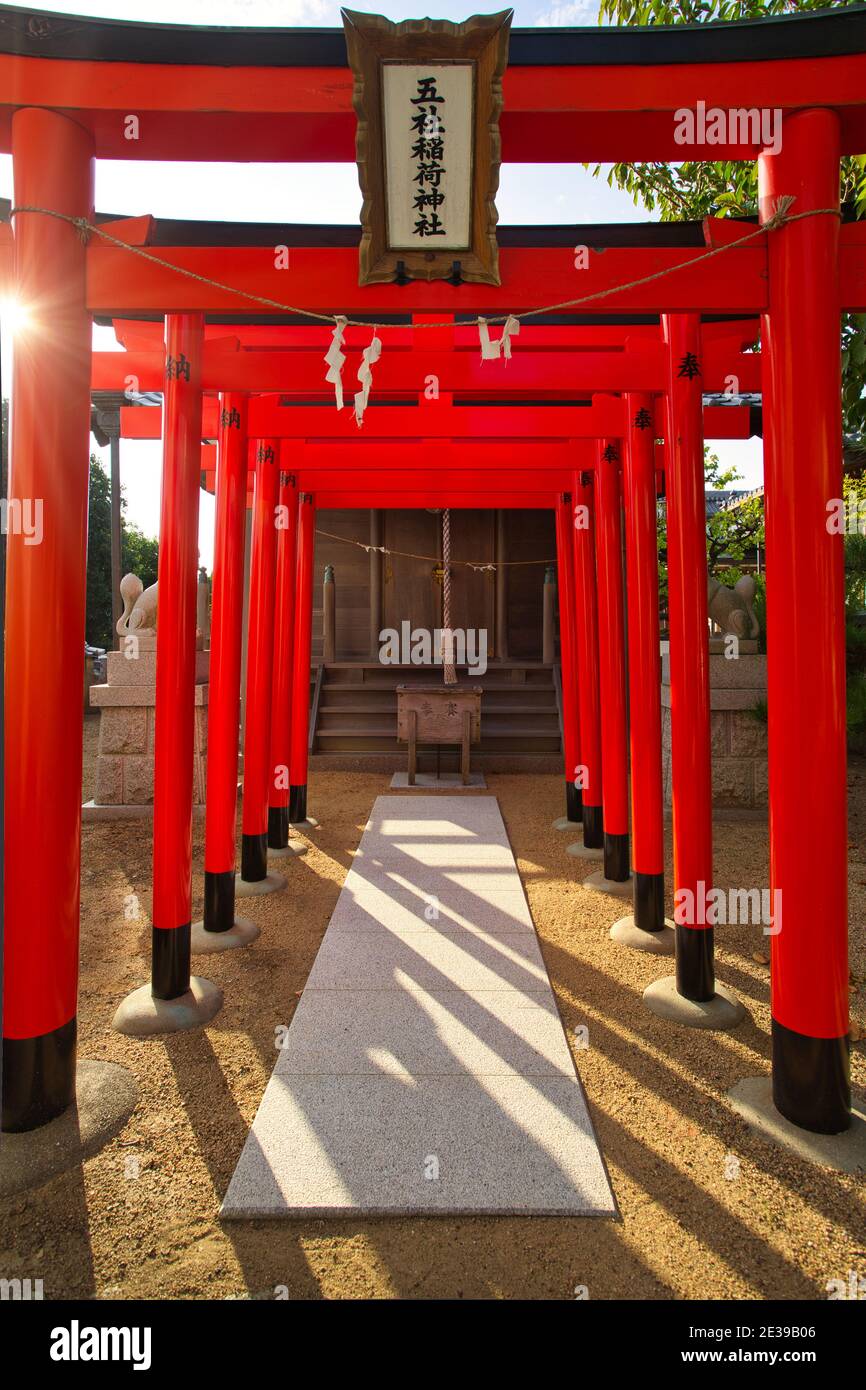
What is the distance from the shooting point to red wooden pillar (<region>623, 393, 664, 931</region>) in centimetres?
443

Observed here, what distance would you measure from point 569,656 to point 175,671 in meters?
4.81

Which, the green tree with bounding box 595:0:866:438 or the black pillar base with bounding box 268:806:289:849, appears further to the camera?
the black pillar base with bounding box 268:806:289:849

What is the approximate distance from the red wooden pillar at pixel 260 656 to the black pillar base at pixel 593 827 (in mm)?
2922

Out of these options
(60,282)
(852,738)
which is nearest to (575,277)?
(60,282)

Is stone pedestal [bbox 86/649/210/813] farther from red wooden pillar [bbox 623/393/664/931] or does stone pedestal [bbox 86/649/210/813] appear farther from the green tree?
the green tree

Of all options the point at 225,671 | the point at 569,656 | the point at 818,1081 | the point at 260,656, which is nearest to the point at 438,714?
the point at 569,656

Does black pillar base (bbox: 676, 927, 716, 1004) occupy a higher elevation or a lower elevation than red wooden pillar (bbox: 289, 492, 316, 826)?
lower

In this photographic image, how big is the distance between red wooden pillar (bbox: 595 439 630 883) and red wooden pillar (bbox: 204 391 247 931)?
274 centimetres

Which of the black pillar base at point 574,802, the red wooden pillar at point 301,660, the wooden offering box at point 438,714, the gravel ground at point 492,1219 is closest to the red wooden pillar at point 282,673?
the red wooden pillar at point 301,660

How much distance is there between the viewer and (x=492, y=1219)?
227cm

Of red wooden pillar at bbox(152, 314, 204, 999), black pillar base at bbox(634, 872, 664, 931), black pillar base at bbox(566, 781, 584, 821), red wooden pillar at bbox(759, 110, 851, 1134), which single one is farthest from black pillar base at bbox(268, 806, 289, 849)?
red wooden pillar at bbox(759, 110, 851, 1134)

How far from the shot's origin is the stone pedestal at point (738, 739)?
24.8ft
